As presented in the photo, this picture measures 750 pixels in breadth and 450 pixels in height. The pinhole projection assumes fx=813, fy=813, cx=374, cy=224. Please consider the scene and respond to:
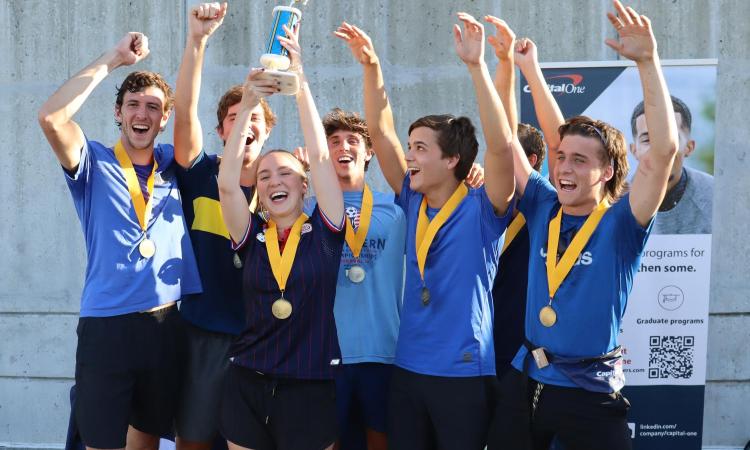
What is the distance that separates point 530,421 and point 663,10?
346cm

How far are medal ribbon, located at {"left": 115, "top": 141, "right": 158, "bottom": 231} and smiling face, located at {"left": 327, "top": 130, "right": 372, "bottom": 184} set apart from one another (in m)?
0.85

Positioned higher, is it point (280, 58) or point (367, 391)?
point (280, 58)

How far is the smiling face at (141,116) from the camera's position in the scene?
3.56 meters

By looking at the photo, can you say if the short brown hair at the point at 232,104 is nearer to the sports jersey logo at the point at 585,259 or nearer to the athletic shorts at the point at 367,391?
the athletic shorts at the point at 367,391

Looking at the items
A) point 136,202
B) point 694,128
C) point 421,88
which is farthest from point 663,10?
point 136,202

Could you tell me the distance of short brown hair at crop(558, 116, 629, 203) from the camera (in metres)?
3.21

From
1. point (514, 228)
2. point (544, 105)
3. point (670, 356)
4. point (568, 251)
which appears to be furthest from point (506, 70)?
point (670, 356)

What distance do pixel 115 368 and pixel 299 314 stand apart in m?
0.84

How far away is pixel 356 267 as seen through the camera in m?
3.61

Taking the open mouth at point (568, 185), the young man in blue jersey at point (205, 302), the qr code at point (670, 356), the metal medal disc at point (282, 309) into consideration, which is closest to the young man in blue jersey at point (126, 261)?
the young man in blue jersey at point (205, 302)

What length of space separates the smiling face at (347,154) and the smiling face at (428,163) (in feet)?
1.24

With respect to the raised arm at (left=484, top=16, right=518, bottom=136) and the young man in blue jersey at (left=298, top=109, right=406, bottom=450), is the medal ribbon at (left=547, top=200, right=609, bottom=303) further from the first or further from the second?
the young man in blue jersey at (left=298, top=109, right=406, bottom=450)

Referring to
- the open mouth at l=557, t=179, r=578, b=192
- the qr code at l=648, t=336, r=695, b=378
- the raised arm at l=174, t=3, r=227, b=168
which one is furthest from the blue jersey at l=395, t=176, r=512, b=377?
the qr code at l=648, t=336, r=695, b=378

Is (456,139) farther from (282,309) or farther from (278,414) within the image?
(278,414)
